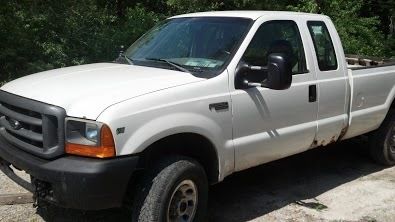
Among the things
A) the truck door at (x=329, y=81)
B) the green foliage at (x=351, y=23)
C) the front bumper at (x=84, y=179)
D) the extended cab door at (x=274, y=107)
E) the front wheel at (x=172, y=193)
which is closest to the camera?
the front bumper at (x=84, y=179)

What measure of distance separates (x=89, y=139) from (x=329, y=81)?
9.15ft

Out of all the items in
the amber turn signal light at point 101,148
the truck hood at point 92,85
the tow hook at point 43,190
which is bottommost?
the tow hook at point 43,190

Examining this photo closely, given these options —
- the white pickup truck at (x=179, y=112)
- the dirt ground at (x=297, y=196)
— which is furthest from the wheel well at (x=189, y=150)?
the dirt ground at (x=297, y=196)

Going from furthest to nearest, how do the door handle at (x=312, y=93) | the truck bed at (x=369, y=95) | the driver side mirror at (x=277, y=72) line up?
the truck bed at (x=369, y=95) → the door handle at (x=312, y=93) → the driver side mirror at (x=277, y=72)

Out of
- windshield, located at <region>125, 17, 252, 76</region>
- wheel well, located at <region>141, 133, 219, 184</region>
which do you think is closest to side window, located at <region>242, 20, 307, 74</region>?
windshield, located at <region>125, 17, 252, 76</region>

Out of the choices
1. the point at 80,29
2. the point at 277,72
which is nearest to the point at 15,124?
the point at 277,72

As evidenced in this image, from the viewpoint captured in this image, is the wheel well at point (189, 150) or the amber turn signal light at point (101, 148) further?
the wheel well at point (189, 150)

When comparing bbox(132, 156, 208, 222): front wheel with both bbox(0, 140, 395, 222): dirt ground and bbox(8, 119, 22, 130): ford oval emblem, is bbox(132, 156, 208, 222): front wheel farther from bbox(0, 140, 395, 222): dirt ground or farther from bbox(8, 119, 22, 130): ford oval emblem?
bbox(8, 119, 22, 130): ford oval emblem

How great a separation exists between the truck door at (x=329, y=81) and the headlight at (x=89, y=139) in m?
2.49

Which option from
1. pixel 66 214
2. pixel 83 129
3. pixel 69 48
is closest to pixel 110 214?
pixel 66 214

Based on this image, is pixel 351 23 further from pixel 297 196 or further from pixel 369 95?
pixel 297 196

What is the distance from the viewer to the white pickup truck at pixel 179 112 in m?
3.68

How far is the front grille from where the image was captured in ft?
12.2

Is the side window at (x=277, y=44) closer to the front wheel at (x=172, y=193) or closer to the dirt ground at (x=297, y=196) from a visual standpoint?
the front wheel at (x=172, y=193)
